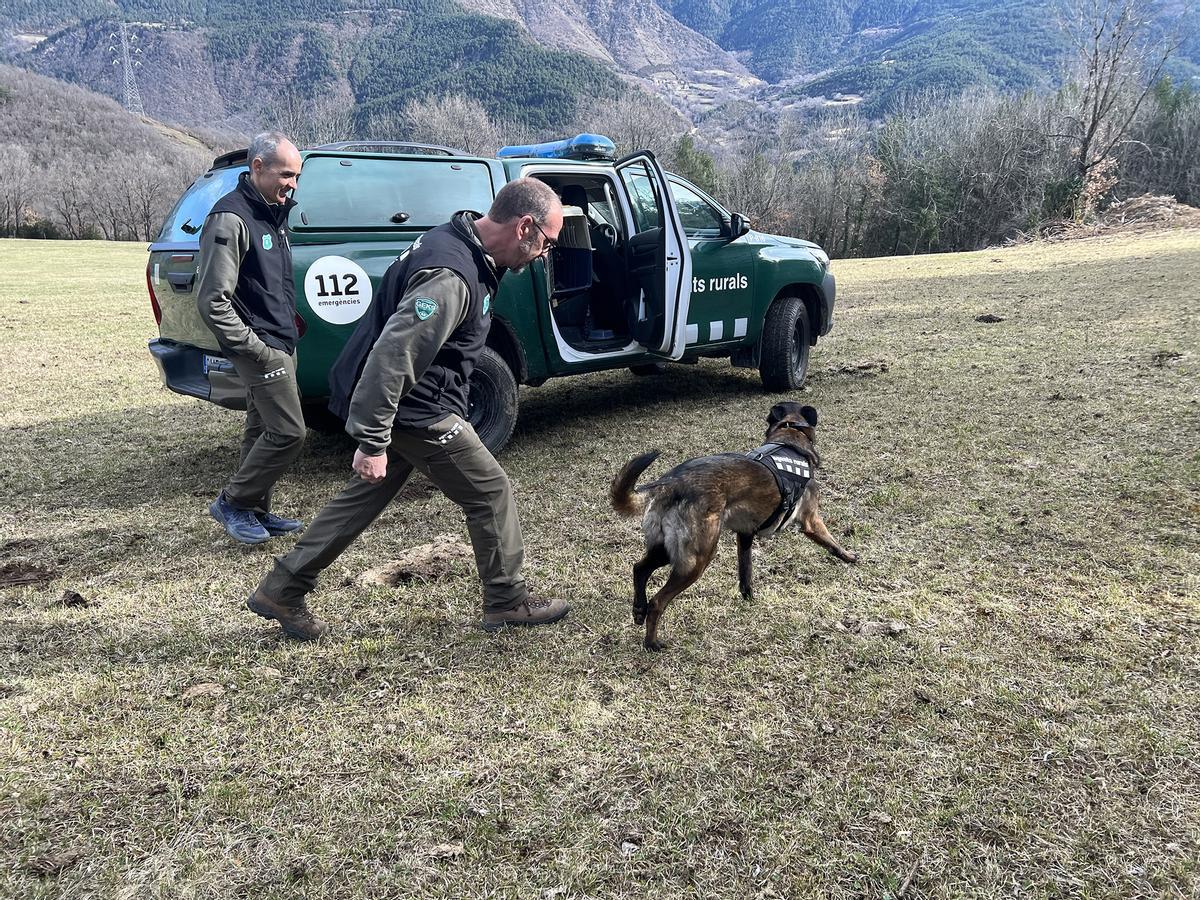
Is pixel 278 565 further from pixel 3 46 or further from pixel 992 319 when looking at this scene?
pixel 3 46

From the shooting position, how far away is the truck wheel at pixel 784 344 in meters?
6.94

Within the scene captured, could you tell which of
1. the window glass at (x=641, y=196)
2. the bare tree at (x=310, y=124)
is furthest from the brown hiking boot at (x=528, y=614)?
the bare tree at (x=310, y=124)

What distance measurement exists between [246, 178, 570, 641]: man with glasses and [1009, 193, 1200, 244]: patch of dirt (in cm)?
2988

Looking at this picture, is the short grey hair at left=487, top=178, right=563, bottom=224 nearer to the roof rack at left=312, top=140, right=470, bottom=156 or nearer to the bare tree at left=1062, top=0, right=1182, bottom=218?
the roof rack at left=312, top=140, right=470, bottom=156

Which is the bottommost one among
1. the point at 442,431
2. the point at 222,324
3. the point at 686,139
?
the point at 442,431

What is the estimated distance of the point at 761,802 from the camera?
2.27m

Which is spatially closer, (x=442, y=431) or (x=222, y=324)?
(x=442, y=431)

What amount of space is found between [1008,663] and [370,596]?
2.81m

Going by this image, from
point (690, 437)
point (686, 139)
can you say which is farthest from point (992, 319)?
point (686, 139)

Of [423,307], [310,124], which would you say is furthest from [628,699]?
[310,124]

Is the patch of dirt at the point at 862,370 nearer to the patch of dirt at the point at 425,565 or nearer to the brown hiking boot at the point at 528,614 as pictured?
the patch of dirt at the point at 425,565

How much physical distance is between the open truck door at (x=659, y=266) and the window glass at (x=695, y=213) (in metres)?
0.40

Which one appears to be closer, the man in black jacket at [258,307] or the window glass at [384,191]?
the man in black jacket at [258,307]

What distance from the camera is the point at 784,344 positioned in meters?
6.99
